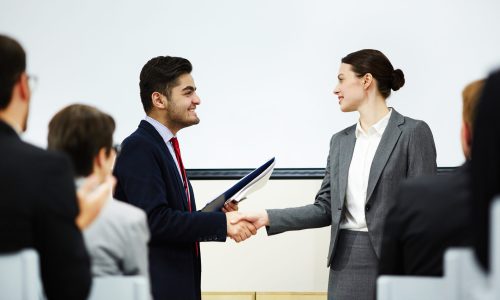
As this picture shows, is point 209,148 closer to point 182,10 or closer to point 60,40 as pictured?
point 182,10

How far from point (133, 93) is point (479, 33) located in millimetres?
1908

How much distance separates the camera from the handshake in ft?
10.7

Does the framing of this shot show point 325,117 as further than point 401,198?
Yes

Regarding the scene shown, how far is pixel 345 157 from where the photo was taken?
325cm

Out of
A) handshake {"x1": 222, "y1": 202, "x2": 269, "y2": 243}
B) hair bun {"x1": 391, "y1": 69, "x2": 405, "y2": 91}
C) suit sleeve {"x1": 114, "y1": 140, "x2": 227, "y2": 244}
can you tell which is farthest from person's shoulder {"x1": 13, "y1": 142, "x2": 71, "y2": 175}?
hair bun {"x1": 391, "y1": 69, "x2": 405, "y2": 91}

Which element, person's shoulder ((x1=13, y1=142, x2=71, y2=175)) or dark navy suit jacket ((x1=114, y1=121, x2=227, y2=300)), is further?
dark navy suit jacket ((x1=114, y1=121, x2=227, y2=300))

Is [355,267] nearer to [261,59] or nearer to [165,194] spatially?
[165,194]

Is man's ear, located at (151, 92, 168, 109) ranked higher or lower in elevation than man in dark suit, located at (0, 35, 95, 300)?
higher

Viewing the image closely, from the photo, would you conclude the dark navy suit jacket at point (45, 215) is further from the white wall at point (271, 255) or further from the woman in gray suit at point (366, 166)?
the white wall at point (271, 255)

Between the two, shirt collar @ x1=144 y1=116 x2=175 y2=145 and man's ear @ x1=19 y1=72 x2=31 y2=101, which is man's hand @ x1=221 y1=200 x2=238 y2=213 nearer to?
shirt collar @ x1=144 y1=116 x2=175 y2=145

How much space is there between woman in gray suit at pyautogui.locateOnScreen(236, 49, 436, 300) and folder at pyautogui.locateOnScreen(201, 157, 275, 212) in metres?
0.33

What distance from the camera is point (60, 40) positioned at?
13.2 feet

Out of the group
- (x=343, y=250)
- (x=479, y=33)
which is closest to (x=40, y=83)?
(x=343, y=250)

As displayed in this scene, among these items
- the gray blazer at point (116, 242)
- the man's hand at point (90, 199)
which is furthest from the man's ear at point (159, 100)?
the man's hand at point (90, 199)
